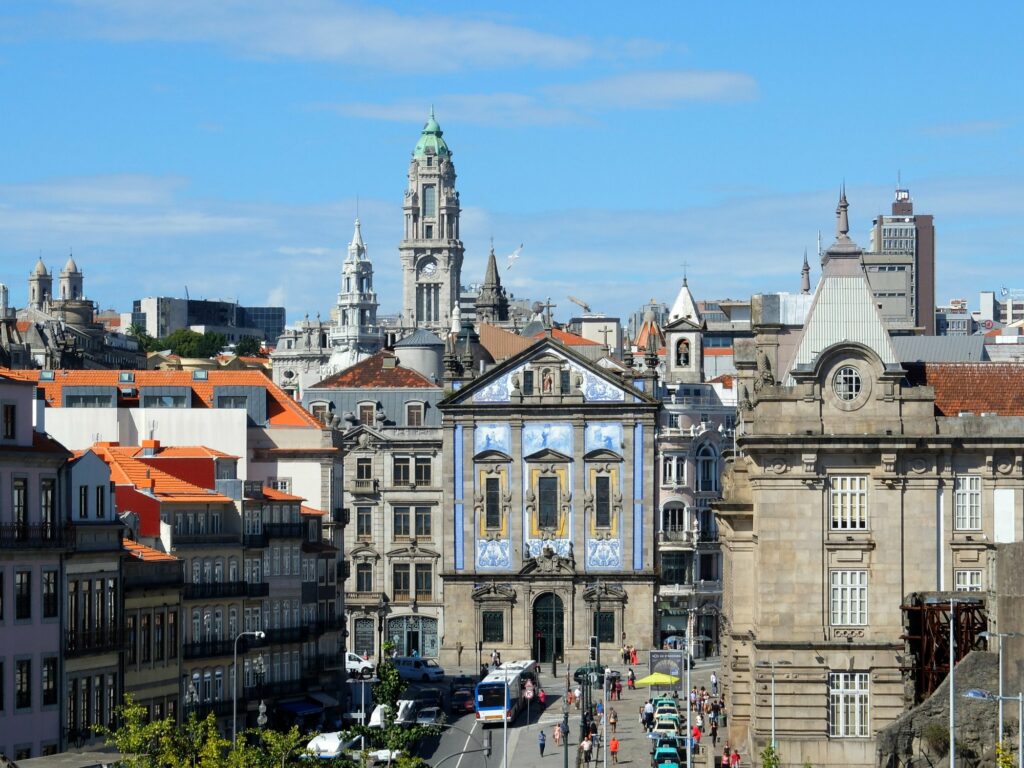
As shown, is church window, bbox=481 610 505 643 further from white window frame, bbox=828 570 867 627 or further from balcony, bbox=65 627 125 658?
balcony, bbox=65 627 125 658

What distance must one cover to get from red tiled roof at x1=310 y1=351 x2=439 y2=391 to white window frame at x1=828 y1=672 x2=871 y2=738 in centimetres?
7046

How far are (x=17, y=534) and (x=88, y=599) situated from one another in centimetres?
599

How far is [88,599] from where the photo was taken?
278 ft

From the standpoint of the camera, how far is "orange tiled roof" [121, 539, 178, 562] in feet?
305

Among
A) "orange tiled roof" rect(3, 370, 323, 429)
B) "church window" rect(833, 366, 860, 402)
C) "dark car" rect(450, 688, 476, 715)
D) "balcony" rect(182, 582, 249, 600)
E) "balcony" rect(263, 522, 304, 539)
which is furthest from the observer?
"orange tiled roof" rect(3, 370, 323, 429)

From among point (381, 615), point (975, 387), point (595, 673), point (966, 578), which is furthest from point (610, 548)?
point (966, 578)

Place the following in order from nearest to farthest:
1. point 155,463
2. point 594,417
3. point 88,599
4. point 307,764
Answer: point 307,764
point 88,599
point 155,463
point 594,417

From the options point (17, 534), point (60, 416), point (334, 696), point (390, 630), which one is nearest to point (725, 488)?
point (334, 696)

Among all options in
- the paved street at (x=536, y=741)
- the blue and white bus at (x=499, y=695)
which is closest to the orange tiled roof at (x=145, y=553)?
the paved street at (x=536, y=741)

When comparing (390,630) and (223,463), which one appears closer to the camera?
(223,463)

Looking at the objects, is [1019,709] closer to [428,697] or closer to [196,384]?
[428,697]

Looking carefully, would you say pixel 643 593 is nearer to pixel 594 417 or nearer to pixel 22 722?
pixel 594 417

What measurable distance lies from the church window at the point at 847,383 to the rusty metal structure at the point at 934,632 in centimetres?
701

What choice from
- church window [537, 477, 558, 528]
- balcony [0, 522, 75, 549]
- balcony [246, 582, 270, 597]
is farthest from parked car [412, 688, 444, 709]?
balcony [0, 522, 75, 549]
